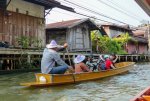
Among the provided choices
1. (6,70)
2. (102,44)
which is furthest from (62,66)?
(102,44)

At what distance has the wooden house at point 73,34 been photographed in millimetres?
28548

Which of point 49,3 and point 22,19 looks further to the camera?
point 49,3

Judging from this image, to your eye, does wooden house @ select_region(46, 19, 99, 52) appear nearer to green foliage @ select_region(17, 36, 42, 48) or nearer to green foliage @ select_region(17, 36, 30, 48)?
green foliage @ select_region(17, 36, 42, 48)

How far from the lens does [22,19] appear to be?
71.8ft

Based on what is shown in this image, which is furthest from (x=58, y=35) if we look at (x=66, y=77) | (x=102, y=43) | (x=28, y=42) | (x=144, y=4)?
(x=144, y=4)

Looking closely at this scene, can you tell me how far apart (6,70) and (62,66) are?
642 centimetres

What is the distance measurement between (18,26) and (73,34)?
332 inches

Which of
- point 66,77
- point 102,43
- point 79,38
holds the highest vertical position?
point 79,38

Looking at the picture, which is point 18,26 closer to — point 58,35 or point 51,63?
point 58,35

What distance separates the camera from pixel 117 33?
152 feet

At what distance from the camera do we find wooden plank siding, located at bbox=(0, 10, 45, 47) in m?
20.2

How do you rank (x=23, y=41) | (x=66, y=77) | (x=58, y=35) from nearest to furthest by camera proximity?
(x=66, y=77)
(x=23, y=41)
(x=58, y=35)

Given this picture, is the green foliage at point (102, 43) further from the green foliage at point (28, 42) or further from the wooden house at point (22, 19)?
the green foliage at point (28, 42)

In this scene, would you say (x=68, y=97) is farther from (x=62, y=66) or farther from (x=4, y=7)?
(x=4, y=7)
